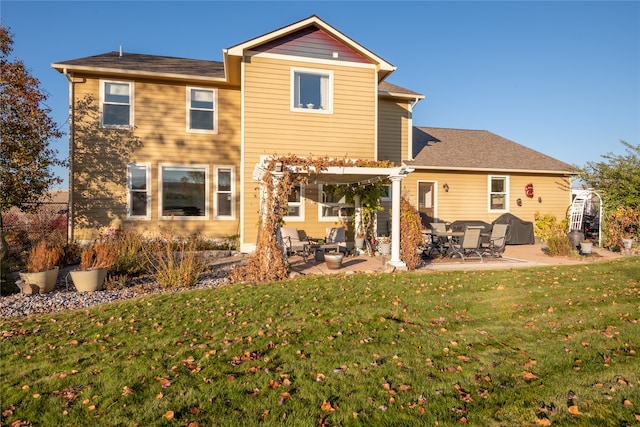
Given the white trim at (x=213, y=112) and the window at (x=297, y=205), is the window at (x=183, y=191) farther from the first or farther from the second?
the window at (x=297, y=205)

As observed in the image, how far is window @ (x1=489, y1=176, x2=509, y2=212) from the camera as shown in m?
15.4

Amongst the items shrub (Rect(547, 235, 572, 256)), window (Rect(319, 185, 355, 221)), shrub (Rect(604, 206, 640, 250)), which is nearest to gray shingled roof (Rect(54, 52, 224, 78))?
window (Rect(319, 185, 355, 221))

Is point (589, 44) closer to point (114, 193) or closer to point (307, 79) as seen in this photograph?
point (307, 79)

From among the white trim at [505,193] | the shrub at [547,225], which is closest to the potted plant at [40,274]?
Result: the white trim at [505,193]

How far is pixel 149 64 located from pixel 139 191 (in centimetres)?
465


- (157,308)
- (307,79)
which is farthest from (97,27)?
(157,308)

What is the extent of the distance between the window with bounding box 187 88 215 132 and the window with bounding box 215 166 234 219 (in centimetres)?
152

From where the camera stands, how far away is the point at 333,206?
41.5 ft

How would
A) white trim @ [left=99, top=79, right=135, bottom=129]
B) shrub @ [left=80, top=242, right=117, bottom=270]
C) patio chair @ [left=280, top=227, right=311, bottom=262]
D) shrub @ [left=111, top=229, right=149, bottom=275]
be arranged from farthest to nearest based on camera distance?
white trim @ [left=99, top=79, right=135, bottom=129] → patio chair @ [left=280, top=227, right=311, bottom=262] → shrub @ [left=111, top=229, right=149, bottom=275] → shrub @ [left=80, top=242, right=117, bottom=270]

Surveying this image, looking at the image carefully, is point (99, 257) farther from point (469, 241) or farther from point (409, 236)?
point (469, 241)

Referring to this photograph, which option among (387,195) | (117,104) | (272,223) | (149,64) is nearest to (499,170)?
(387,195)

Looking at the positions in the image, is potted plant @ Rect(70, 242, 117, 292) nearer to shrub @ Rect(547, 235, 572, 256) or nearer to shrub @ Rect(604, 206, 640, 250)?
shrub @ Rect(547, 235, 572, 256)

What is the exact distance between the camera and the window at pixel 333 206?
1259 cm

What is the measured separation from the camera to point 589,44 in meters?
14.6
